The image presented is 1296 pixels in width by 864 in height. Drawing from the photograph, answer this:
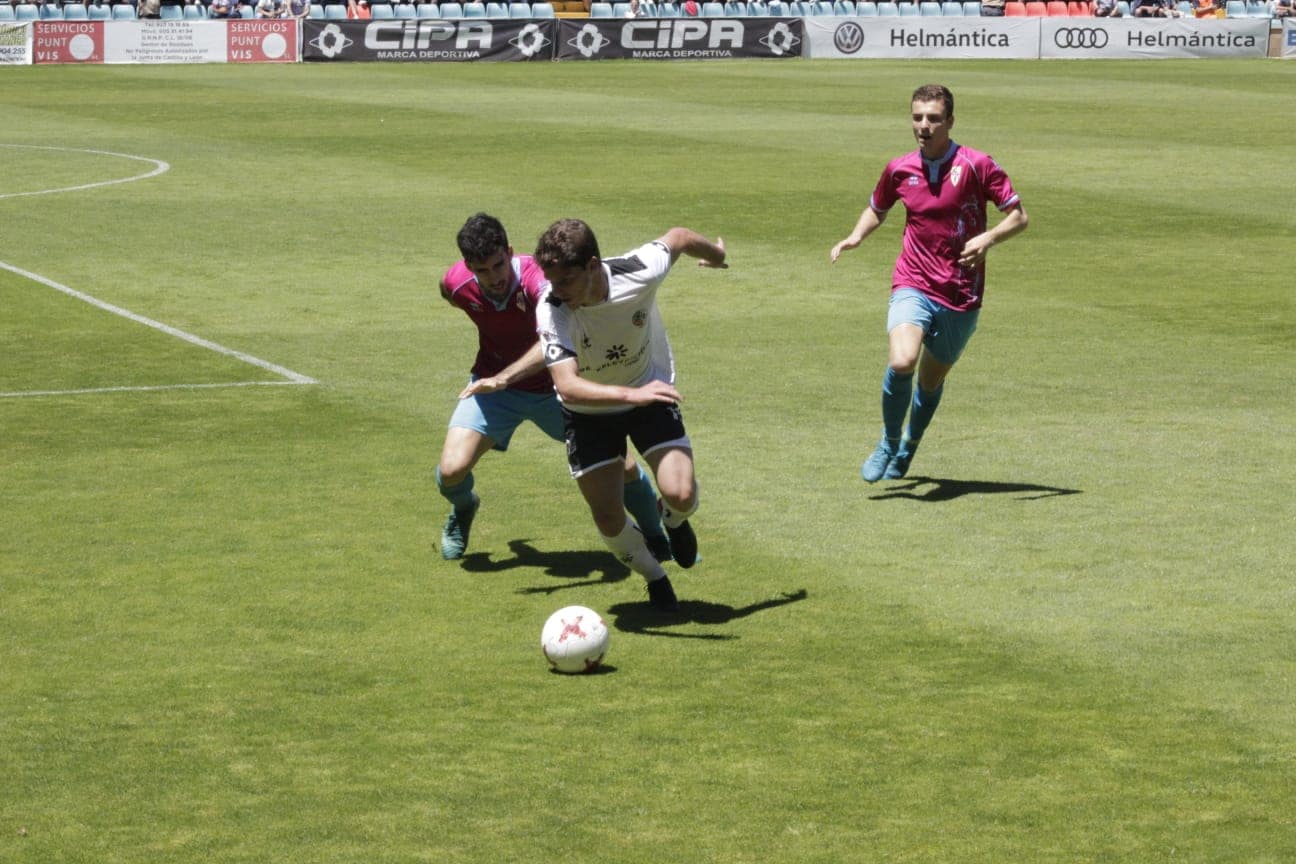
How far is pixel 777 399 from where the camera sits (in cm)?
1437

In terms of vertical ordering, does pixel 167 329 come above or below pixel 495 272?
below

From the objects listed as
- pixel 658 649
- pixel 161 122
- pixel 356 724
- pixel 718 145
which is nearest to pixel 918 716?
pixel 658 649

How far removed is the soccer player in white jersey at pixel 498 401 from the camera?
9.83 m

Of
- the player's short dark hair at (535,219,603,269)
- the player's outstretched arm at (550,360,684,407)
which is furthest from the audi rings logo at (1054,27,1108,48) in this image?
the player's short dark hair at (535,219,603,269)

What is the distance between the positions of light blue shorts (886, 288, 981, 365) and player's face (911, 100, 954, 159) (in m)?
0.87

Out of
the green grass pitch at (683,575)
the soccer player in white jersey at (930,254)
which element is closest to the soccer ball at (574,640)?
the green grass pitch at (683,575)

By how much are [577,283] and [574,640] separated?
150 centimetres

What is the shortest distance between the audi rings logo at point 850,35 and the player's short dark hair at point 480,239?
44.7 m

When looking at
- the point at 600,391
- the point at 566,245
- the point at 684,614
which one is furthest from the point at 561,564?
the point at 566,245

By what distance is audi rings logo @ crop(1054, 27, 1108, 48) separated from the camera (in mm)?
53562

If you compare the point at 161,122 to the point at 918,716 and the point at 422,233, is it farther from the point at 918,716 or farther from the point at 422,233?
the point at 918,716

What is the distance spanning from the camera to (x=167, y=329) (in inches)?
679

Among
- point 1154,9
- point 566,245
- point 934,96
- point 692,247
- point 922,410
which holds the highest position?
point 1154,9

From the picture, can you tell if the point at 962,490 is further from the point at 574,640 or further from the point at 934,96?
the point at 574,640
